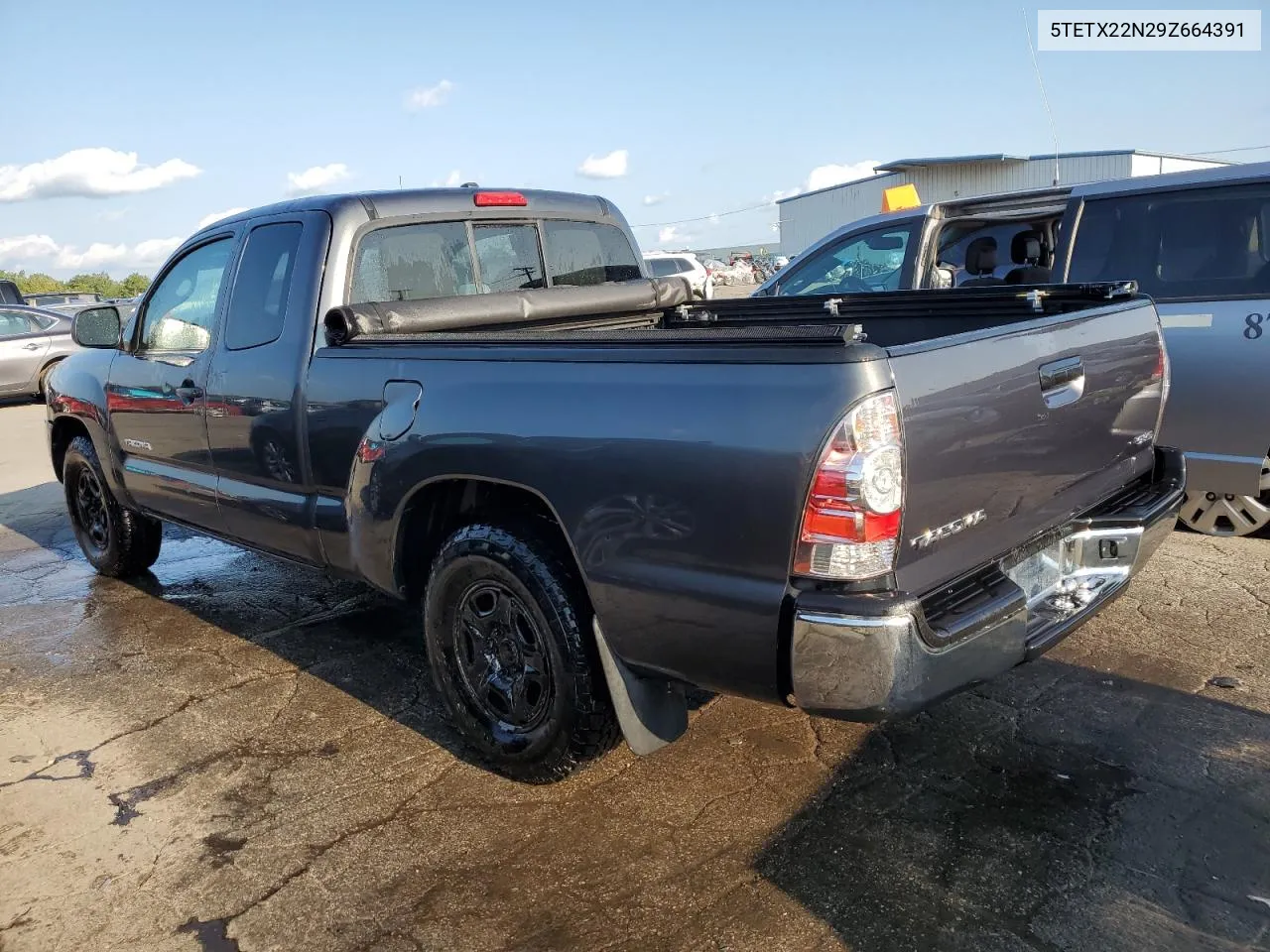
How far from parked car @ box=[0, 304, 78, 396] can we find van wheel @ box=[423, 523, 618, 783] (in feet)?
44.7

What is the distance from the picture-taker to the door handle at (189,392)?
4.36 metres

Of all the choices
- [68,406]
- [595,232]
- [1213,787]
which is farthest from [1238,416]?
[68,406]

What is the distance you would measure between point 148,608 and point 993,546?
4401 mm

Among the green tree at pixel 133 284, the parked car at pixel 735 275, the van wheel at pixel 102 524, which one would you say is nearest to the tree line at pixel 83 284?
the green tree at pixel 133 284

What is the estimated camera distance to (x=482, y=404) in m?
3.01

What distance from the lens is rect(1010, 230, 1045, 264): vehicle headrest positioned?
6766 mm

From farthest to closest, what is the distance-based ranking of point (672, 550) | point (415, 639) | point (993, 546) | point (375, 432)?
1. point (415, 639)
2. point (375, 432)
3. point (993, 546)
4. point (672, 550)

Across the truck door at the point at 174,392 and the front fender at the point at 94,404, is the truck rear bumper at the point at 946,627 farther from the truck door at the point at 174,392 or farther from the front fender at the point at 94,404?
the front fender at the point at 94,404

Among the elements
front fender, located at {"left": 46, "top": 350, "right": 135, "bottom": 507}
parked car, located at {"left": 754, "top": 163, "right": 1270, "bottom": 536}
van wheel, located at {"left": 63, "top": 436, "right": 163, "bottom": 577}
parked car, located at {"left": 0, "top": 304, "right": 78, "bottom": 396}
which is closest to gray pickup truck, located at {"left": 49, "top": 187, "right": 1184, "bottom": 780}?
front fender, located at {"left": 46, "top": 350, "right": 135, "bottom": 507}

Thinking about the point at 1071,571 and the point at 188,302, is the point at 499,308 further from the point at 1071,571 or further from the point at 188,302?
the point at 1071,571

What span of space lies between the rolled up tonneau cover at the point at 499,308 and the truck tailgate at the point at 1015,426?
2.01 metres

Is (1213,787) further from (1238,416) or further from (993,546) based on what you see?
(1238,416)

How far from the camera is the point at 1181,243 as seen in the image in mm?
5004

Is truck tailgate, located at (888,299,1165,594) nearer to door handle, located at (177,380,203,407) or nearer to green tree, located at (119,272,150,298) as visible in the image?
door handle, located at (177,380,203,407)
